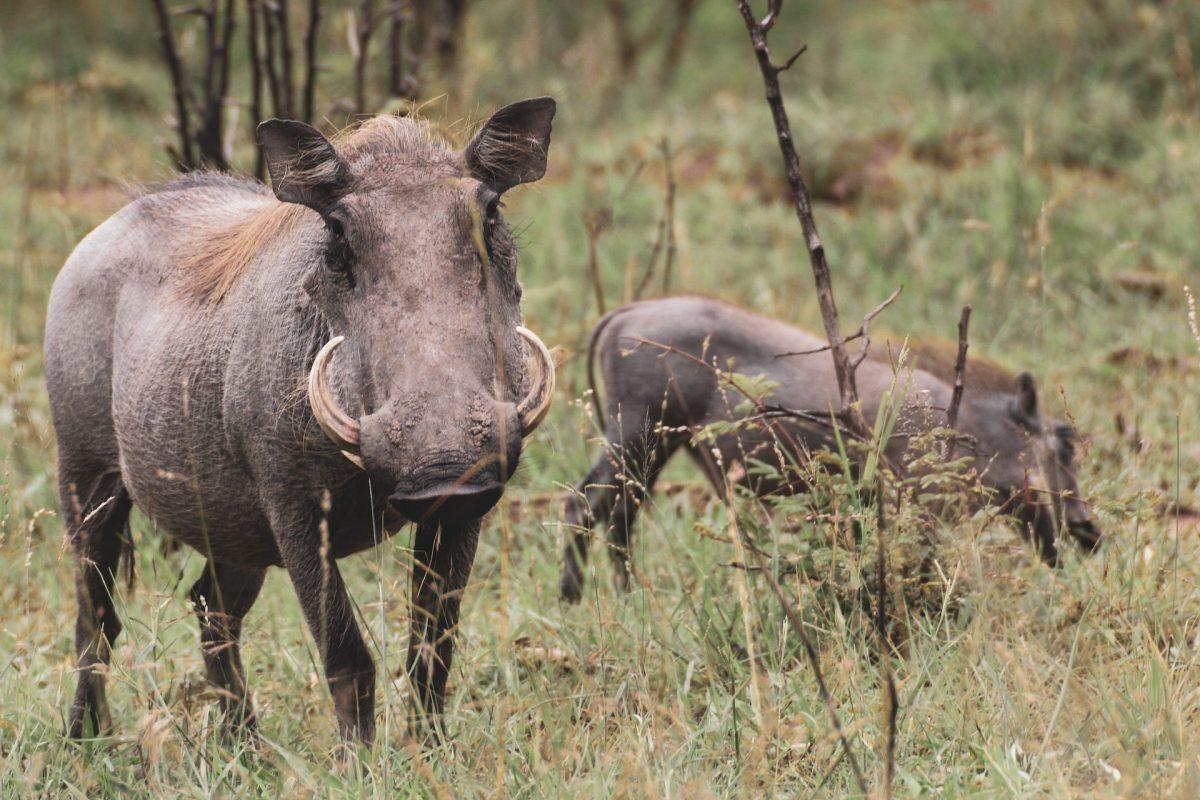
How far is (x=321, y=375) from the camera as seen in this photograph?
93.7 inches

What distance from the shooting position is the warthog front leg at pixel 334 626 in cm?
259

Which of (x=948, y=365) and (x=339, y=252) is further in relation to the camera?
(x=948, y=365)

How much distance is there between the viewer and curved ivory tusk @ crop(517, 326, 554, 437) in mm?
2318

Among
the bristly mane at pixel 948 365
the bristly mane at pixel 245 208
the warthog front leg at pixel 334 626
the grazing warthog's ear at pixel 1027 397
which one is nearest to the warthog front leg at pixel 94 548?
the bristly mane at pixel 245 208

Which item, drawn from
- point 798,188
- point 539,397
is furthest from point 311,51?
point 539,397

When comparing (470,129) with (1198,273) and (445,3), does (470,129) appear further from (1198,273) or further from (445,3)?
(445,3)

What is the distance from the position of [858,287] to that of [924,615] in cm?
399

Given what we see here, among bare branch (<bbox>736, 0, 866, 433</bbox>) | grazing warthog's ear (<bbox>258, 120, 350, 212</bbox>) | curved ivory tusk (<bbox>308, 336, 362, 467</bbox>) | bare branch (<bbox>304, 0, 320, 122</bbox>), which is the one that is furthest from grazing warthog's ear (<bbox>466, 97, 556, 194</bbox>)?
bare branch (<bbox>304, 0, 320, 122</bbox>)

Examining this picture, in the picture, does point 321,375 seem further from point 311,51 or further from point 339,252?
point 311,51

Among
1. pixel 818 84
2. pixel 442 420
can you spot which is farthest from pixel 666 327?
pixel 818 84

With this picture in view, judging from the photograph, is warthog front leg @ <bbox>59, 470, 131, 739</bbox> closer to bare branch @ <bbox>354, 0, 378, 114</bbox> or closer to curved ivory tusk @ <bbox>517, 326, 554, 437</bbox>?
curved ivory tusk @ <bbox>517, 326, 554, 437</bbox>

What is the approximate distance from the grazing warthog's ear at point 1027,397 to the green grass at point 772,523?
12cm

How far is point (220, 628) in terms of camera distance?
3168 millimetres

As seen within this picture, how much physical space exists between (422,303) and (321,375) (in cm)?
22
